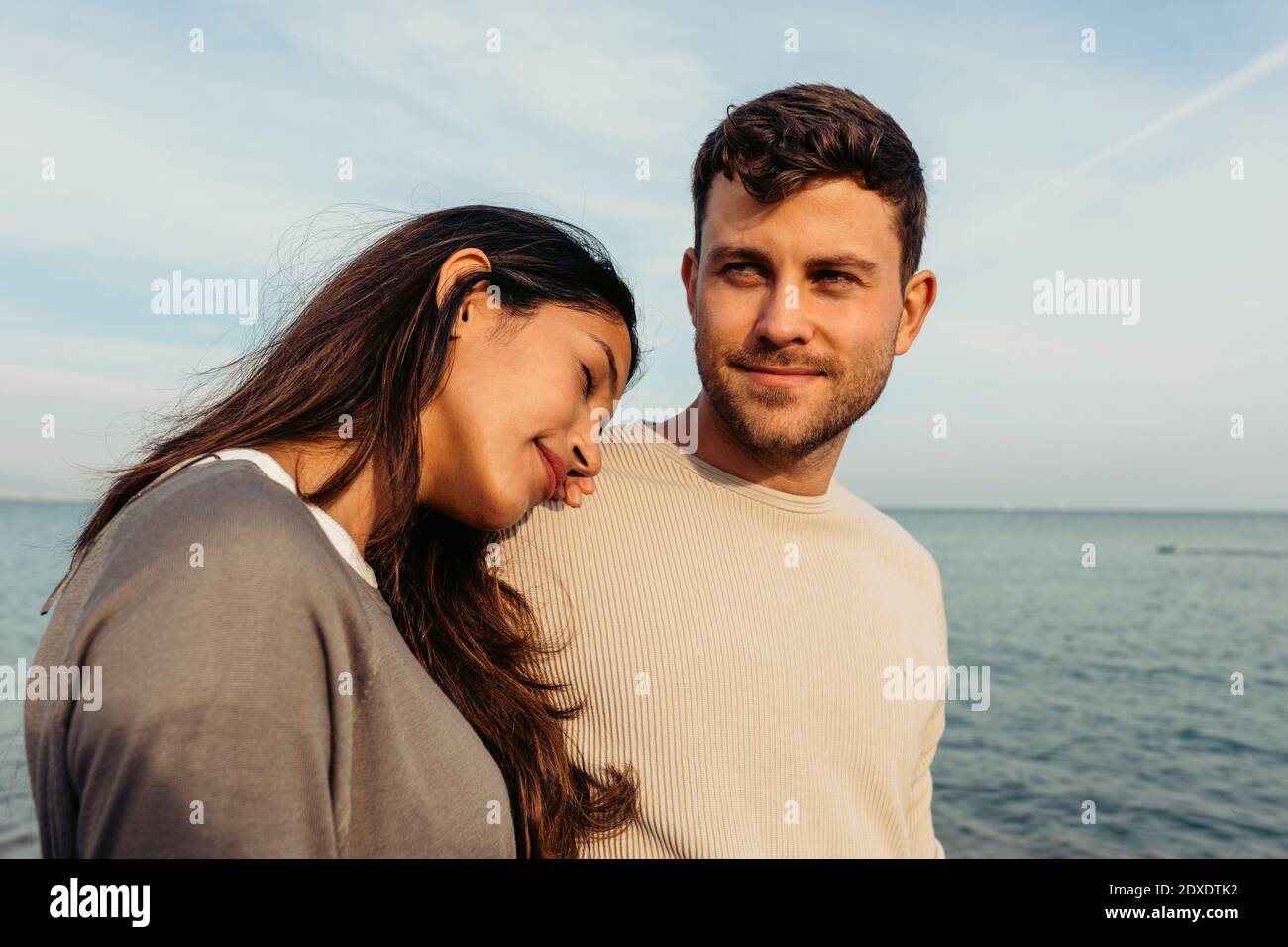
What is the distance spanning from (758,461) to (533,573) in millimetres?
785

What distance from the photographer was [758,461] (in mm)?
2986

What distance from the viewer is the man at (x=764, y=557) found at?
2549 mm

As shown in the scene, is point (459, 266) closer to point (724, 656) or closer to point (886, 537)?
point (724, 656)

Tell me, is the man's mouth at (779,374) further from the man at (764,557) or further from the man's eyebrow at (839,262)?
the man's eyebrow at (839,262)

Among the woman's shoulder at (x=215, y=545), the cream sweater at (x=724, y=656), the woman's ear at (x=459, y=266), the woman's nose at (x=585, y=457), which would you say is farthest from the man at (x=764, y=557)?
the woman's shoulder at (x=215, y=545)

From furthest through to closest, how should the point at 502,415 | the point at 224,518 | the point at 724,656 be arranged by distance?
the point at 724,656, the point at 502,415, the point at 224,518

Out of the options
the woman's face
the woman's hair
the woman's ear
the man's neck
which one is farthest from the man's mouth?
the woman's ear

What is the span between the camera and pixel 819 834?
8.57 ft

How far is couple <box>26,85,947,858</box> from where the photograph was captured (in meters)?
1.38

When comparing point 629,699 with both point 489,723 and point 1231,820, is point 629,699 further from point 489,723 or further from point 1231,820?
point 1231,820

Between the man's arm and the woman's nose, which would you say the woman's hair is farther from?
the man's arm

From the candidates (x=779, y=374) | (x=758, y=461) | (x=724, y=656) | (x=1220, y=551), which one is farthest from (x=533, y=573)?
(x=1220, y=551)
